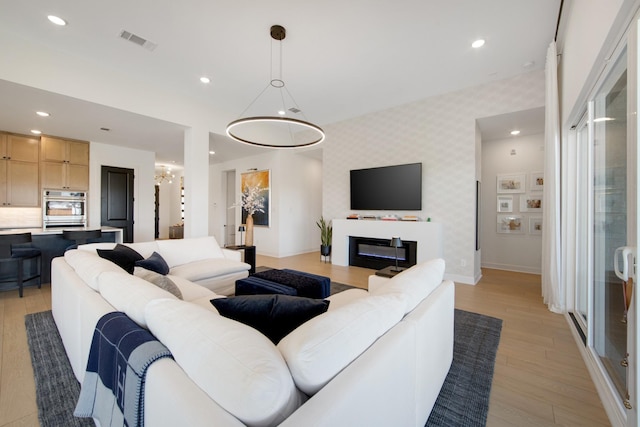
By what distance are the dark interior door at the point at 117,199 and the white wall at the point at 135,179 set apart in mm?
97

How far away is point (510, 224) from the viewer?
5.38 meters

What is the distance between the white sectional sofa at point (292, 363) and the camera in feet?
2.18

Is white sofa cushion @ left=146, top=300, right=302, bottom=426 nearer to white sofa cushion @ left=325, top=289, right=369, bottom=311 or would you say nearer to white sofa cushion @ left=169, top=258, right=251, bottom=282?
white sofa cushion @ left=325, top=289, right=369, bottom=311

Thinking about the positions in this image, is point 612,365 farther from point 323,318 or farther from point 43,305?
point 43,305

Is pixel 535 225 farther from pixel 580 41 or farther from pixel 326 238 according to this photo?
pixel 326 238

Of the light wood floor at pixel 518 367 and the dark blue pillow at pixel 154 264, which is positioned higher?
the dark blue pillow at pixel 154 264

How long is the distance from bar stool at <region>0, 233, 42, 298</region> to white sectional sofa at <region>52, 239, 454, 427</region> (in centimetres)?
324

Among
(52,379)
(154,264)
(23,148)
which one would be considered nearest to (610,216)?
(154,264)

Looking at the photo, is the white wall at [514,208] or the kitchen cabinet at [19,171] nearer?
the kitchen cabinet at [19,171]

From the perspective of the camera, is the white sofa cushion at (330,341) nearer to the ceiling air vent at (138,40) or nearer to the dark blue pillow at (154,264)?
the dark blue pillow at (154,264)

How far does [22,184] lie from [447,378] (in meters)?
7.59

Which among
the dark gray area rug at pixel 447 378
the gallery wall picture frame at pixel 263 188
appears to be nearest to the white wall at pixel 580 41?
the dark gray area rug at pixel 447 378

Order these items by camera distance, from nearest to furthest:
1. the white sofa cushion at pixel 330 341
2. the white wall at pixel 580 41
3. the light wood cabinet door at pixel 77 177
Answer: the white sofa cushion at pixel 330 341, the white wall at pixel 580 41, the light wood cabinet door at pixel 77 177

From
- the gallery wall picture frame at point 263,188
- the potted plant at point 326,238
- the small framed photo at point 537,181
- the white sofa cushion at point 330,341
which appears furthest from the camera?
the gallery wall picture frame at point 263,188
